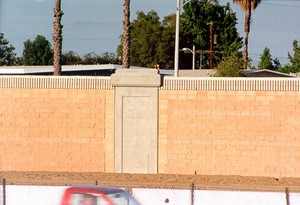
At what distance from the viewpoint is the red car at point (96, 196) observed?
61.0 ft

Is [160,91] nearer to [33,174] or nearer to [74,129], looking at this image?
[74,129]

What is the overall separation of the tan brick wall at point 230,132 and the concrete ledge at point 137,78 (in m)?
0.60

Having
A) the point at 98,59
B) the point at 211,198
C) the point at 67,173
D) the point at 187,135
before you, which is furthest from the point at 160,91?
the point at 98,59

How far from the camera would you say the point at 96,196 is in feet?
61.1

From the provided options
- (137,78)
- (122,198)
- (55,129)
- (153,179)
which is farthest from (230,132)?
(122,198)

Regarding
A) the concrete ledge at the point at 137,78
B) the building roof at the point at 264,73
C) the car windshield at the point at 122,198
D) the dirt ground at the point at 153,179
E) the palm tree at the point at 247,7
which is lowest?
the dirt ground at the point at 153,179

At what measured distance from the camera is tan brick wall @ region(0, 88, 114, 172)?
3422 centimetres

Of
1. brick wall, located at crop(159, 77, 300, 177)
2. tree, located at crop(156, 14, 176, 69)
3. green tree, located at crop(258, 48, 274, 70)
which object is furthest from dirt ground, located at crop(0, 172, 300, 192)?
green tree, located at crop(258, 48, 274, 70)

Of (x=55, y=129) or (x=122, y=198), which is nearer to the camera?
(x=122, y=198)

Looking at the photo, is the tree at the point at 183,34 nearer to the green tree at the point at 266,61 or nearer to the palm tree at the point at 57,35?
the green tree at the point at 266,61

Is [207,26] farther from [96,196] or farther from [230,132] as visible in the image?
[96,196]

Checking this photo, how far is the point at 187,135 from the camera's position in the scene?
33.7 meters

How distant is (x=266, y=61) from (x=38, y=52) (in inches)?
1156

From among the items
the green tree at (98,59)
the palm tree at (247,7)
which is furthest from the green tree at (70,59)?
the palm tree at (247,7)
